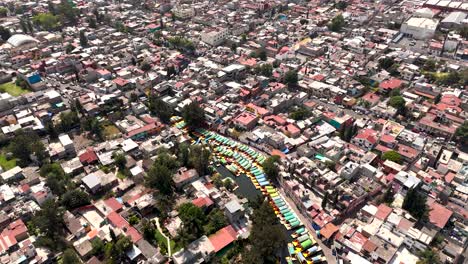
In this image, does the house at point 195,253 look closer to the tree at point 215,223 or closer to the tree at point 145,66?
the tree at point 215,223

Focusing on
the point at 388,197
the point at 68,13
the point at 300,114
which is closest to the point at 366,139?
the point at 388,197

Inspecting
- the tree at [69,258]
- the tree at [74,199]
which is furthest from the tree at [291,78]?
the tree at [69,258]

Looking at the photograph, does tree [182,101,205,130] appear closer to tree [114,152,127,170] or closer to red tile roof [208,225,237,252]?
tree [114,152,127,170]

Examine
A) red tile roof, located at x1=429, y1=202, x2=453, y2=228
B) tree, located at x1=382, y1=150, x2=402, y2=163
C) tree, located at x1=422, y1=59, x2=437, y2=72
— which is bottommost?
red tile roof, located at x1=429, y1=202, x2=453, y2=228

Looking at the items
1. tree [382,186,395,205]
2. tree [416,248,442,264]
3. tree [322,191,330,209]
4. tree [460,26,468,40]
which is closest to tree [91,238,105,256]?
tree [322,191,330,209]

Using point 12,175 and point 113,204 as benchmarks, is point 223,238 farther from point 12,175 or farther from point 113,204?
point 12,175
